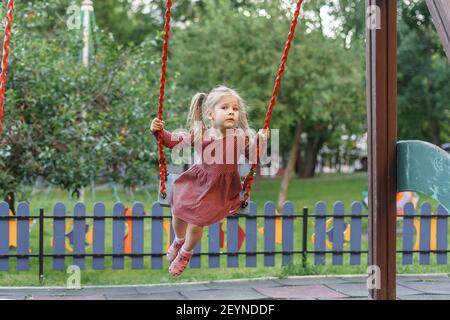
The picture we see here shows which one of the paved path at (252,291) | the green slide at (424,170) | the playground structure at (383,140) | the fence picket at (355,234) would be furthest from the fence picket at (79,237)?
the green slide at (424,170)

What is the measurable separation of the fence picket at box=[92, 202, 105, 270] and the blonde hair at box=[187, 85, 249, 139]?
393 cm

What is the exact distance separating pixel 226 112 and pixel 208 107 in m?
0.11

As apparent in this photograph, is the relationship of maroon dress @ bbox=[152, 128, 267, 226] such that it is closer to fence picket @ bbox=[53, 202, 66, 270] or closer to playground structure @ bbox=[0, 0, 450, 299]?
playground structure @ bbox=[0, 0, 450, 299]

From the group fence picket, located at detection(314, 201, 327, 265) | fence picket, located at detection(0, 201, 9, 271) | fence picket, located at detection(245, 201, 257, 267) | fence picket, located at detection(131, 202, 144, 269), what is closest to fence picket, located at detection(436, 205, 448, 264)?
fence picket, located at detection(314, 201, 327, 265)

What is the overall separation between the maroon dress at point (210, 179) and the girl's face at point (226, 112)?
0.07m

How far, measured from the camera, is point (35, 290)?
250 inches

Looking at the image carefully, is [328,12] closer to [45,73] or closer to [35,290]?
[45,73]

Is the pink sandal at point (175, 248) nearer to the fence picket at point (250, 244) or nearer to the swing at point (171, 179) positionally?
the swing at point (171, 179)

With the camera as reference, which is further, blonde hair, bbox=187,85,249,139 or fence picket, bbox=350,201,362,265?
fence picket, bbox=350,201,362,265

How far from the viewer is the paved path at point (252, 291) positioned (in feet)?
19.6

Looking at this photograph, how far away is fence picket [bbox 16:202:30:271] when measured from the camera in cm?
690
